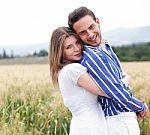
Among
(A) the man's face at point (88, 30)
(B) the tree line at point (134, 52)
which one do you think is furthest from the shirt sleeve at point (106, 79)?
(B) the tree line at point (134, 52)

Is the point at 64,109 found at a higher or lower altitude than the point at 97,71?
lower

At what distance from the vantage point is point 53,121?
4754 millimetres

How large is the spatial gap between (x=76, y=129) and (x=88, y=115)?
0.36 feet

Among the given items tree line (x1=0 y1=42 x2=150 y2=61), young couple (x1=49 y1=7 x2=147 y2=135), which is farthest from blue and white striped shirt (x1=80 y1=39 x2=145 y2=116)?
tree line (x1=0 y1=42 x2=150 y2=61)

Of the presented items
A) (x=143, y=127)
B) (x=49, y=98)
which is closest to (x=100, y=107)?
(x=143, y=127)

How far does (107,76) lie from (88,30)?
0.96 feet

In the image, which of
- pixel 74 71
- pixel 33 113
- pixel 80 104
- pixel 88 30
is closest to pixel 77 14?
pixel 88 30

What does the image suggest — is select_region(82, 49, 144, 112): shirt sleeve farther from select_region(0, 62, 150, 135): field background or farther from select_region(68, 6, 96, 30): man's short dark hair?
select_region(0, 62, 150, 135): field background

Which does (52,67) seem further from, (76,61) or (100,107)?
(100,107)

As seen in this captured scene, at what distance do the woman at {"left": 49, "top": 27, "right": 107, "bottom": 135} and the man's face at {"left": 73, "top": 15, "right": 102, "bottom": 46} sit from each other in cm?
4

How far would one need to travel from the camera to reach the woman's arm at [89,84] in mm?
2699

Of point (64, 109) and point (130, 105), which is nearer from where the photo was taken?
point (130, 105)

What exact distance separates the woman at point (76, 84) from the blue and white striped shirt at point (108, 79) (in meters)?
0.03

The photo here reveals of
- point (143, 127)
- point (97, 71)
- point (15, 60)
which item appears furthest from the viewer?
point (15, 60)
